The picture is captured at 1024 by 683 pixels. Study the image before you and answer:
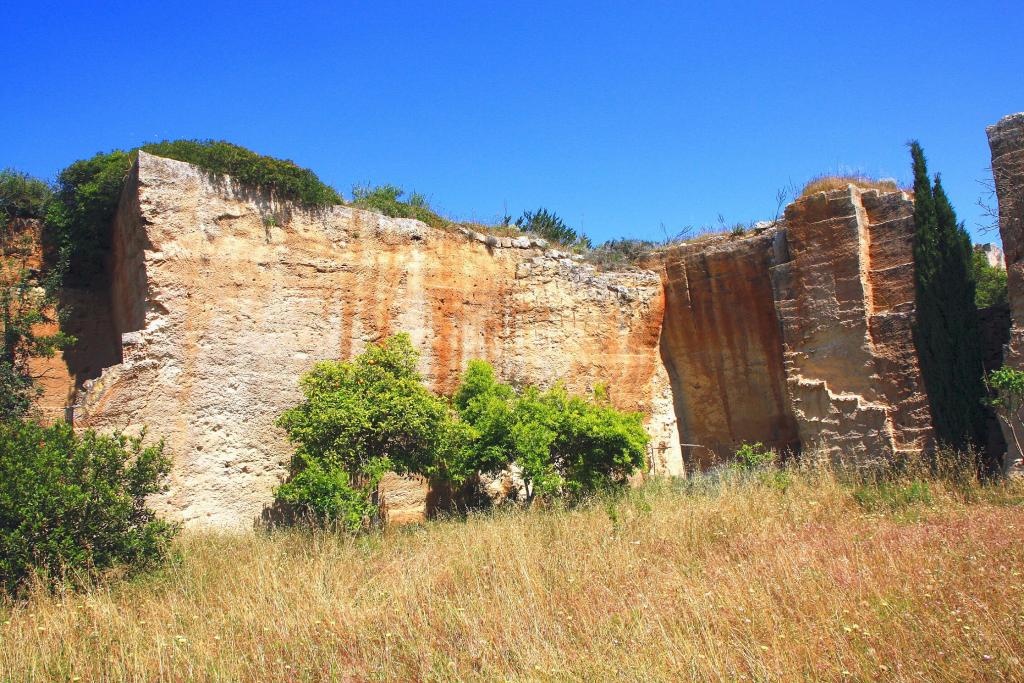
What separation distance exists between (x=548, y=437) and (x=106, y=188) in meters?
7.60

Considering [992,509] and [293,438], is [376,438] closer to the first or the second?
[293,438]

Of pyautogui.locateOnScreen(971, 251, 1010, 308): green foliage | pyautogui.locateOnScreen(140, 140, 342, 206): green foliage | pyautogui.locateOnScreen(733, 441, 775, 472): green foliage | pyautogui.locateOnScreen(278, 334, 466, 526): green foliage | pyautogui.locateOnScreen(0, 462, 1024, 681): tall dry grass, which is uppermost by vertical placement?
pyautogui.locateOnScreen(140, 140, 342, 206): green foliage

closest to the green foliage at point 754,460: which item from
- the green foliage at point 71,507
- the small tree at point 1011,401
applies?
the small tree at point 1011,401

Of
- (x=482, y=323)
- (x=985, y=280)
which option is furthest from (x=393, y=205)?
(x=985, y=280)

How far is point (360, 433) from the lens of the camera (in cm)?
906

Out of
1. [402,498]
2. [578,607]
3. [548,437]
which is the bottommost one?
[578,607]

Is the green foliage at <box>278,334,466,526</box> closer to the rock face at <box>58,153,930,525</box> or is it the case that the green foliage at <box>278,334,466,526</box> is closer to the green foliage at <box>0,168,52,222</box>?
the rock face at <box>58,153,930,525</box>

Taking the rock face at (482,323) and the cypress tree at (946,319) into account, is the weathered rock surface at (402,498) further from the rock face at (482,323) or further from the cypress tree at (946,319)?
the cypress tree at (946,319)

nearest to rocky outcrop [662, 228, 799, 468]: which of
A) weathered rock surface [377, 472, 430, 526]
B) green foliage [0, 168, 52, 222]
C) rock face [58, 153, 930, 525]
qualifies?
rock face [58, 153, 930, 525]

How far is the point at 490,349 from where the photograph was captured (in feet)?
40.8

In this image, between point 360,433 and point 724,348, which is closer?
point 360,433

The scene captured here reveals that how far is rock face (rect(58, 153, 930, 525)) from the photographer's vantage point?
30.2ft

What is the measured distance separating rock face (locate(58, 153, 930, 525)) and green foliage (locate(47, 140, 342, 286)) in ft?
0.98

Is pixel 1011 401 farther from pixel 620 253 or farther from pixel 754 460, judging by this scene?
pixel 620 253
